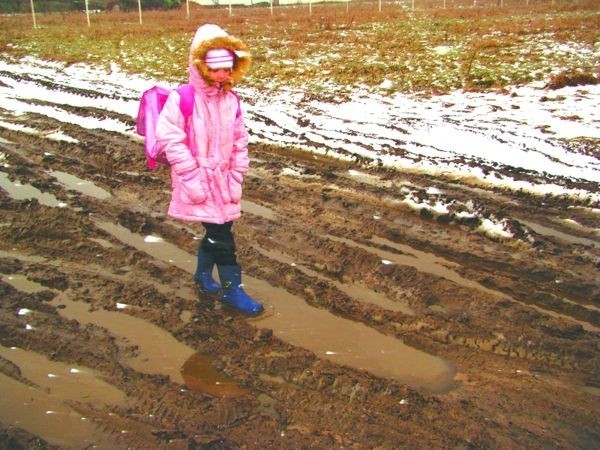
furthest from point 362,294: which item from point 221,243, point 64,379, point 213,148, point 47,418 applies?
point 47,418

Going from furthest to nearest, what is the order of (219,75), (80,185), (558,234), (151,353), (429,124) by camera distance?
(429,124)
(80,185)
(558,234)
(219,75)
(151,353)

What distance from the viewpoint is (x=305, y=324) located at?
3555 mm

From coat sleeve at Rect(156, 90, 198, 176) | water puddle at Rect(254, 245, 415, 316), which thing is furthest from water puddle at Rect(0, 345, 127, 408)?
water puddle at Rect(254, 245, 415, 316)

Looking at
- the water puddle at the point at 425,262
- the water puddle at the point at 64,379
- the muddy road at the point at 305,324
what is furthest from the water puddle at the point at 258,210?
the water puddle at the point at 64,379

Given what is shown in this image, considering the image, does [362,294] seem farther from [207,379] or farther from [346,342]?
[207,379]

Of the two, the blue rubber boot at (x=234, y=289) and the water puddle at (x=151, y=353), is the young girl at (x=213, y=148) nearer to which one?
the blue rubber boot at (x=234, y=289)

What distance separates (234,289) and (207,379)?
0.84m

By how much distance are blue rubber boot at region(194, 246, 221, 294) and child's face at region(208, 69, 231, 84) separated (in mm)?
1142

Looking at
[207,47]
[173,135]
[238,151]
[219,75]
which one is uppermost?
[207,47]

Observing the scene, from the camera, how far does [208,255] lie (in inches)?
151

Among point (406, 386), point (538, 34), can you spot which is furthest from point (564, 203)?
point (538, 34)

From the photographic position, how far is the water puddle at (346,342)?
3.12 meters

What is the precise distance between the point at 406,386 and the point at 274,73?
1111 centimetres

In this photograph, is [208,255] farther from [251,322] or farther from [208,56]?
[208,56]
